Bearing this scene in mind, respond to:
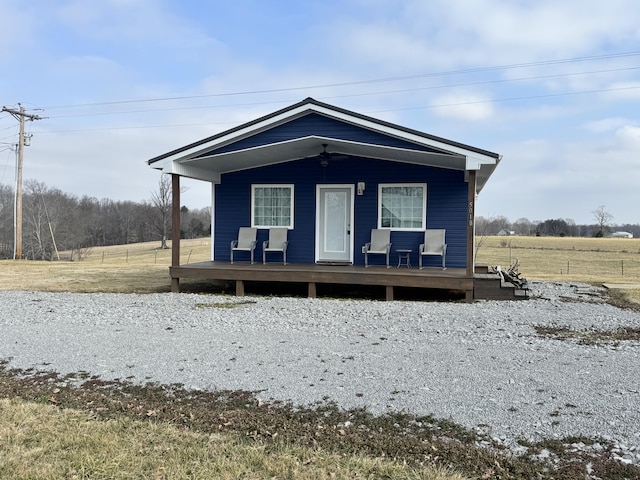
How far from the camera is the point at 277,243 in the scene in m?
10.9

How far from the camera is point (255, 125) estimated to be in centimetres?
927

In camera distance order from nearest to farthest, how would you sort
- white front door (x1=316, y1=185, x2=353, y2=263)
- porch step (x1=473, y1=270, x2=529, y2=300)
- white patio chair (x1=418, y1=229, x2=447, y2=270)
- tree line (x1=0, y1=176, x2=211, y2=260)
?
porch step (x1=473, y1=270, x2=529, y2=300) → white patio chair (x1=418, y1=229, x2=447, y2=270) → white front door (x1=316, y1=185, x2=353, y2=263) → tree line (x1=0, y1=176, x2=211, y2=260)

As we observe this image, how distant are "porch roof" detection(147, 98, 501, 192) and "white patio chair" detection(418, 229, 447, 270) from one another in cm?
137

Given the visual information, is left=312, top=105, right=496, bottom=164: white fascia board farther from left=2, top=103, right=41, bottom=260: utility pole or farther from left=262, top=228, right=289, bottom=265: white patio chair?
left=2, top=103, right=41, bottom=260: utility pole

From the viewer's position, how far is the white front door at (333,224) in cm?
1077

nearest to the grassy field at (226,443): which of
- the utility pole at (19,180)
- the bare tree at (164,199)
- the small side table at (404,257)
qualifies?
the small side table at (404,257)

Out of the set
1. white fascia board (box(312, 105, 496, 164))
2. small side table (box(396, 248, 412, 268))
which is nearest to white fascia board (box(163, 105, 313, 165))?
white fascia board (box(312, 105, 496, 164))

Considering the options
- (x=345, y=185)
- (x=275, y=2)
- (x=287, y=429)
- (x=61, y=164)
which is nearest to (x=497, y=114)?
(x=275, y=2)

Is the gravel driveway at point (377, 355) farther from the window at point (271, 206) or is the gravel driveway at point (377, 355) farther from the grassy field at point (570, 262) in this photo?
the grassy field at point (570, 262)

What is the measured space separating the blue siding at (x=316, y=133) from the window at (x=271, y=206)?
1.81 m

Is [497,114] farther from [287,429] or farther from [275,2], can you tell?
[287,429]

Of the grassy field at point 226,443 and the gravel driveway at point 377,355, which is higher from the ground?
the gravel driveway at point 377,355

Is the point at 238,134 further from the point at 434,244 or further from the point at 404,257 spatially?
the point at 434,244

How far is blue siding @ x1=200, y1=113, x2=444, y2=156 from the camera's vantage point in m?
8.97
